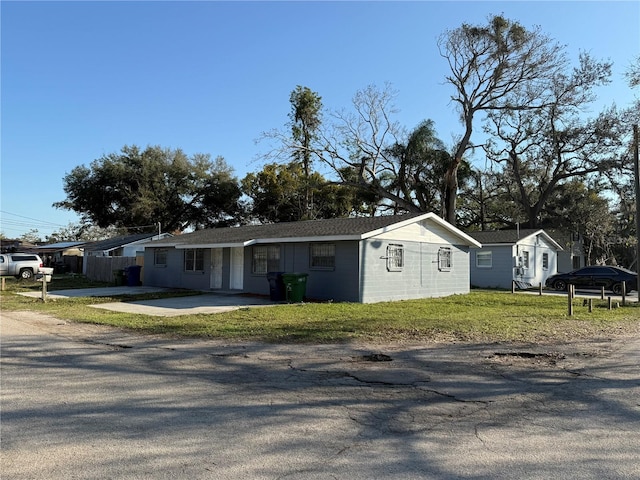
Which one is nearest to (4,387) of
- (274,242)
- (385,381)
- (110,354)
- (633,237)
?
(110,354)

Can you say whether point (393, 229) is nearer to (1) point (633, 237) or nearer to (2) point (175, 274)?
(2) point (175, 274)

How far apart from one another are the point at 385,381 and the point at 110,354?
458cm

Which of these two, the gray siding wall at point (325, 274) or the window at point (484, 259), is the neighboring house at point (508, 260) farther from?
the gray siding wall at point (325, 274)

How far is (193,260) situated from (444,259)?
36.7ft

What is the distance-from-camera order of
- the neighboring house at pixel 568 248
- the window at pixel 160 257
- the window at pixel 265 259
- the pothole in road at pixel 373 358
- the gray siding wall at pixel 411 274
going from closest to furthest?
the pothole in road at pixel 373 358 < the gray siding wall at pixel 411 274 < the window at pixel 265 259 < the window at pixel 160 257 < the neighboring house at pixel 568 248

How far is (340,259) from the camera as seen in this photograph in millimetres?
16766

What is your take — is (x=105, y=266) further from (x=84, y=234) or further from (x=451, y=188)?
(x=84, y=234)

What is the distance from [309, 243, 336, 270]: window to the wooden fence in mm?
13388

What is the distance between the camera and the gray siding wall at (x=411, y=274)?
16.5 m

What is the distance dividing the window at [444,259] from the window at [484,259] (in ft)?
25.4

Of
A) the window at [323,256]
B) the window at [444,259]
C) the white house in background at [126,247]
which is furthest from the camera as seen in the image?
the white house in background at [126,247]

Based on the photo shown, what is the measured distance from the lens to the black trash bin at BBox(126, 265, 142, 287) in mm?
24484

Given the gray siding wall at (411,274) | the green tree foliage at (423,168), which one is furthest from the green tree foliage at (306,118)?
the gray siding wall at (411,274)

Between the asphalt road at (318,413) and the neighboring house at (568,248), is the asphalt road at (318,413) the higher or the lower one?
the lower one
